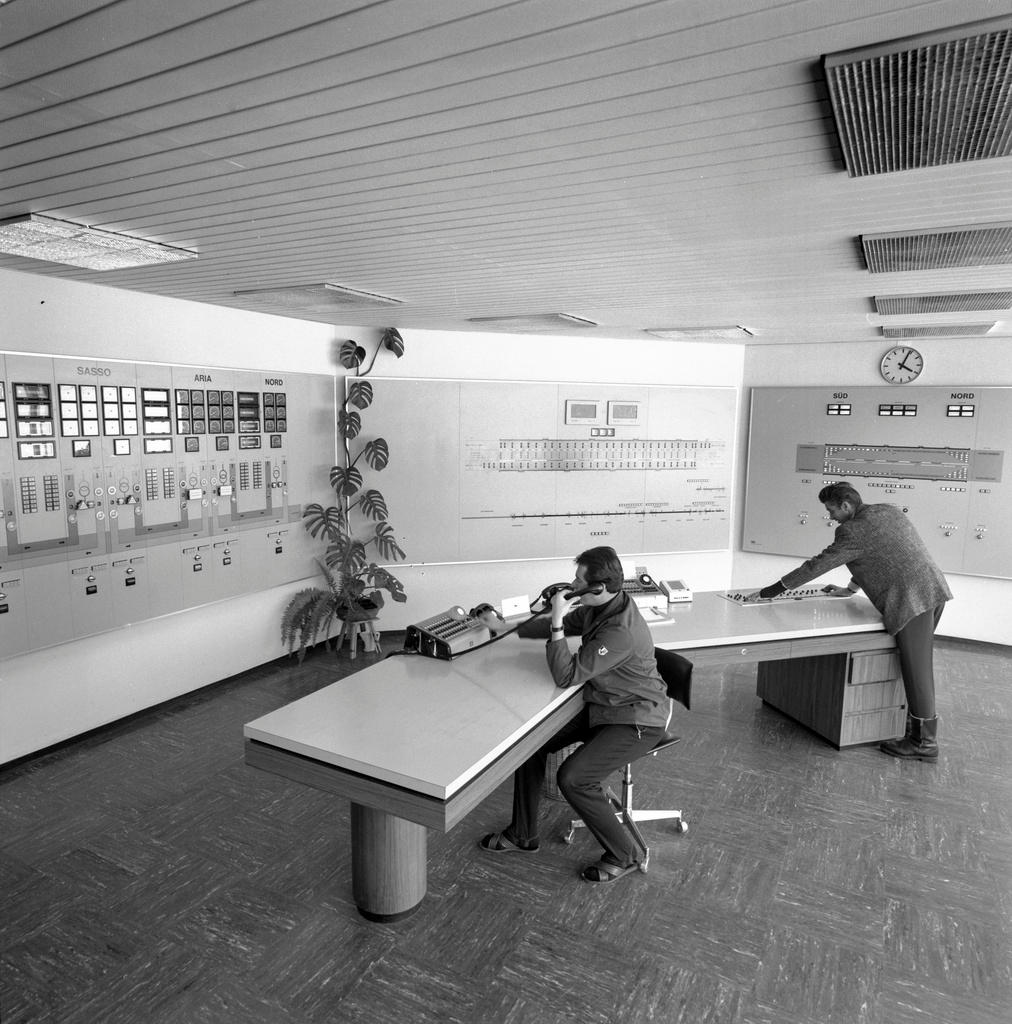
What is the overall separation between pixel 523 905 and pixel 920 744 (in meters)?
2.67

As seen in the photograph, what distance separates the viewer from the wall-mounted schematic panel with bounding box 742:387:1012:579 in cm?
615

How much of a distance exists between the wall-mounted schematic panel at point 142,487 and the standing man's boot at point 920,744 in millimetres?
4269

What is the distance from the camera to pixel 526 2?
1326mm

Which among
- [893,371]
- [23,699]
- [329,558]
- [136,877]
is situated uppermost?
[893,371]

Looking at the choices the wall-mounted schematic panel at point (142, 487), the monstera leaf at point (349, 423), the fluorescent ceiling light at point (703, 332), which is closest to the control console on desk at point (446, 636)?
the wall-mounted schematic panel at point (142, 487)

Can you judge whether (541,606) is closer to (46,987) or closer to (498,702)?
(498,702)

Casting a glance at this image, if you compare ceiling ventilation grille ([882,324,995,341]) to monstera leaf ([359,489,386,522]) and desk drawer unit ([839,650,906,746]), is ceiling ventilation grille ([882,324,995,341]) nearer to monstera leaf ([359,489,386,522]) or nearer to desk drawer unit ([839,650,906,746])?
desk drawer unit ([839,650,906,746])

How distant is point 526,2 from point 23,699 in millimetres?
4330

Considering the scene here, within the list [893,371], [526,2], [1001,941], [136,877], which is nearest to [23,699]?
[136,877]

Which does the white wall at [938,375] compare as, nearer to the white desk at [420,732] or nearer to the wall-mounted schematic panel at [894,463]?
the wall-mounted schematic panel at [894,463]

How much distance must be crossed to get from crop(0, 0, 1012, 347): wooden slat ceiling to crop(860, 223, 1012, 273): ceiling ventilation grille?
86 mm

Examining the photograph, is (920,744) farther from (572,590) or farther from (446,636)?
(446,636)

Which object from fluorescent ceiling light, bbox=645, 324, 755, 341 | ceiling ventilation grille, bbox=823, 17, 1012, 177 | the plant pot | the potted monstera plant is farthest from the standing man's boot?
the plant pot

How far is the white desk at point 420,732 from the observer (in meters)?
2.35
